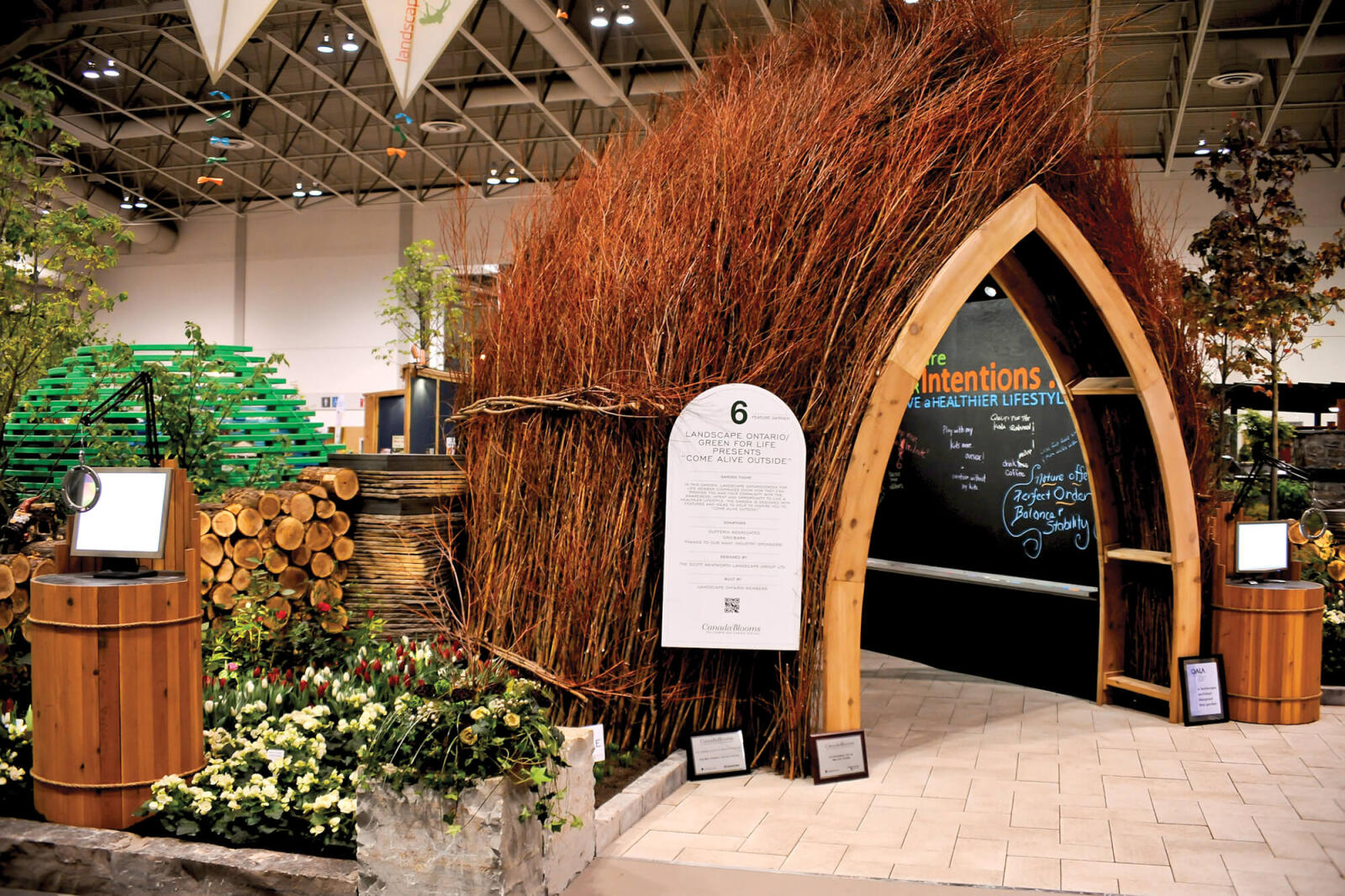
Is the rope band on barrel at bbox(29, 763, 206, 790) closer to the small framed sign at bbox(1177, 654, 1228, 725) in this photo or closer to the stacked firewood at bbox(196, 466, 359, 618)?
the stacked firewood at bbox(196, 466, 359, 618)

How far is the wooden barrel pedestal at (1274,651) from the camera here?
15.5ft

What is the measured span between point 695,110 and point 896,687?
3.23 m

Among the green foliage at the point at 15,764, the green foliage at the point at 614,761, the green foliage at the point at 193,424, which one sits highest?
the green foliage at the point at 193,424

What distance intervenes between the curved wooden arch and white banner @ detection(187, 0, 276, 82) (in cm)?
288

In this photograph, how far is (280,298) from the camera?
1977cm

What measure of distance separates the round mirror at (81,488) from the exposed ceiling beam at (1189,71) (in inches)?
395

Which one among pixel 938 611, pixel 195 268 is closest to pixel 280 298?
pixel 195 268

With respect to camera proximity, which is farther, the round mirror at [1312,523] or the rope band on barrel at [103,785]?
the round mirror at [1312,523]

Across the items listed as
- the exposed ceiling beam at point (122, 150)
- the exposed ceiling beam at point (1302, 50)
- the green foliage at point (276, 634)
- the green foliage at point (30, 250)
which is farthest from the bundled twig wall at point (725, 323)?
the exposed ceiling beam at point (122, 150)

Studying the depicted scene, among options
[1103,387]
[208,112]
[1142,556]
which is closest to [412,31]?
[1103,387]

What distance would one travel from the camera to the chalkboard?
5590 mm

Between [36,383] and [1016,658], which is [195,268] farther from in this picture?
[1016,658]

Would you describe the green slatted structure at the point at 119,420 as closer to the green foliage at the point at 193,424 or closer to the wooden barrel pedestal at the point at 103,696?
the green foliage at the point at 193,424

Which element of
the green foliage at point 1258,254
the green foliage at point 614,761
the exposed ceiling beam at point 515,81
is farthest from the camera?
the exposed ceiling beam at point 515,81
